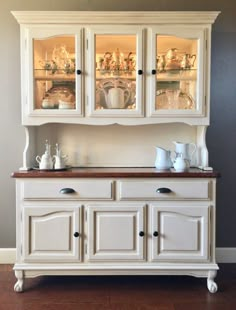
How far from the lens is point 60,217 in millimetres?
2494

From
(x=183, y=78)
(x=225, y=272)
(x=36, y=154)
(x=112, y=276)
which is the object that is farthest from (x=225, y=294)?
(x=36, y=154)

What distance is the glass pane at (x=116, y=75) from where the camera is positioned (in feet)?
8.75

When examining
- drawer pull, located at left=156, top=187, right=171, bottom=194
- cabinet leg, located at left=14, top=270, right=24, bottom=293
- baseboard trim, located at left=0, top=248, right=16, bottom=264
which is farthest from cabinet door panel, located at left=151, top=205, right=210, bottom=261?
baseboard trim, located at left=0, top=248, right=16, bottom=264

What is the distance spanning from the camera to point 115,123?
2.66 m

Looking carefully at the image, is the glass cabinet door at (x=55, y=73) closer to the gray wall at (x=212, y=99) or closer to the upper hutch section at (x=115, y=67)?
the upper hutch section at (x=115, y=67)

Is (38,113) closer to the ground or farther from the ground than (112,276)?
farther from the ground

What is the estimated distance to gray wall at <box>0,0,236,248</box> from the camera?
295 centimetres

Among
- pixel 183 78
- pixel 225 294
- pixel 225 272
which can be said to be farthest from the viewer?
pixel 225 272

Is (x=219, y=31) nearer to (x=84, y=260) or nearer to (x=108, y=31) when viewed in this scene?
(x=108, y=31)

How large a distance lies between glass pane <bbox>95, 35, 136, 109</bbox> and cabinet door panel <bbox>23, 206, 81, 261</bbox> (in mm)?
840

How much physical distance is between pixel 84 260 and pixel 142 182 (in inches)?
27.1

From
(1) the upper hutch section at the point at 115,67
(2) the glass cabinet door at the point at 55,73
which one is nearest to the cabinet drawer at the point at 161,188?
(1) the upper hutch section at the point at 115,67

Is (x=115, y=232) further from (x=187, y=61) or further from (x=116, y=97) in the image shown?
(x=187, y=61)

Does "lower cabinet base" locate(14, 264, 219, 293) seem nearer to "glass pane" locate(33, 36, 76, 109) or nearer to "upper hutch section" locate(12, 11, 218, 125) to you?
"upper hutch section" locate(12, 11, 218, 125)
